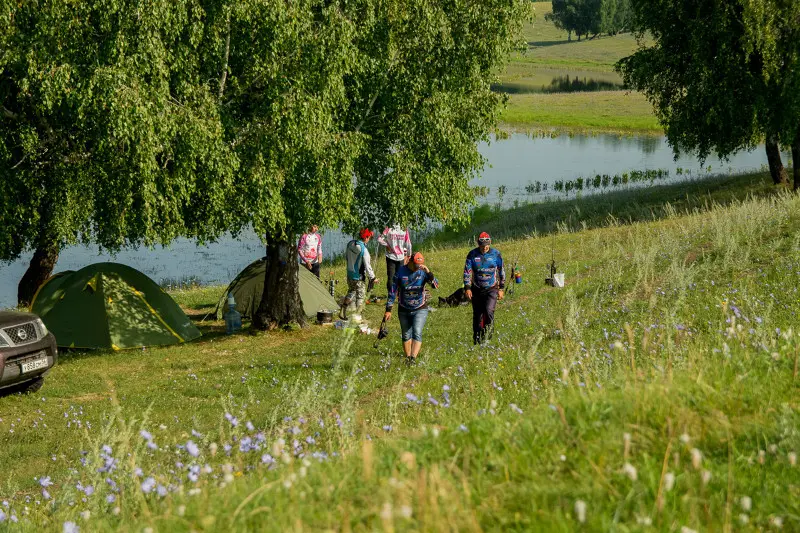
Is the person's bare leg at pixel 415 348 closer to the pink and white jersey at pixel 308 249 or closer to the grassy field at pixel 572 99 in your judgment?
the pink and white jersey at pixel 308 249

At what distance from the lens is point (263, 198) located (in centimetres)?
1553

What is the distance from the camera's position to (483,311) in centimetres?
1370

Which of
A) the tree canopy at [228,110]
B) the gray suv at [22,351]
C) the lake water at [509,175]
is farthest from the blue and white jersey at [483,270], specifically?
the lake water at [509,175]

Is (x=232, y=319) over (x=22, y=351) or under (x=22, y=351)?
under

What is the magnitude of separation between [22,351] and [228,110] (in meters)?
5.72

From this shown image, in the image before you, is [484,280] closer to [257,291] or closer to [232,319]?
[232,319]

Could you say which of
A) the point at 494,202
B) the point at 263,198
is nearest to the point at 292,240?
the point at 263,198

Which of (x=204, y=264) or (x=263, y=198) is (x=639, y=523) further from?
(x=204, y=264)

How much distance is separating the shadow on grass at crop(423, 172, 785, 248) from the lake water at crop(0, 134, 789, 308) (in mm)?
3199

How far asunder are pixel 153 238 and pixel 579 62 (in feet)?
444

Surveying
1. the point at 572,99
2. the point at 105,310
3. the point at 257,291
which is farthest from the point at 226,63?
the point at 572,99

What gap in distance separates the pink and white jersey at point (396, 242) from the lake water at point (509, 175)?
5780 millimetres

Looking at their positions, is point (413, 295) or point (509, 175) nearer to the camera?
point (413, 295)

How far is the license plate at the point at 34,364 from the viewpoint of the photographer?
1271cm
